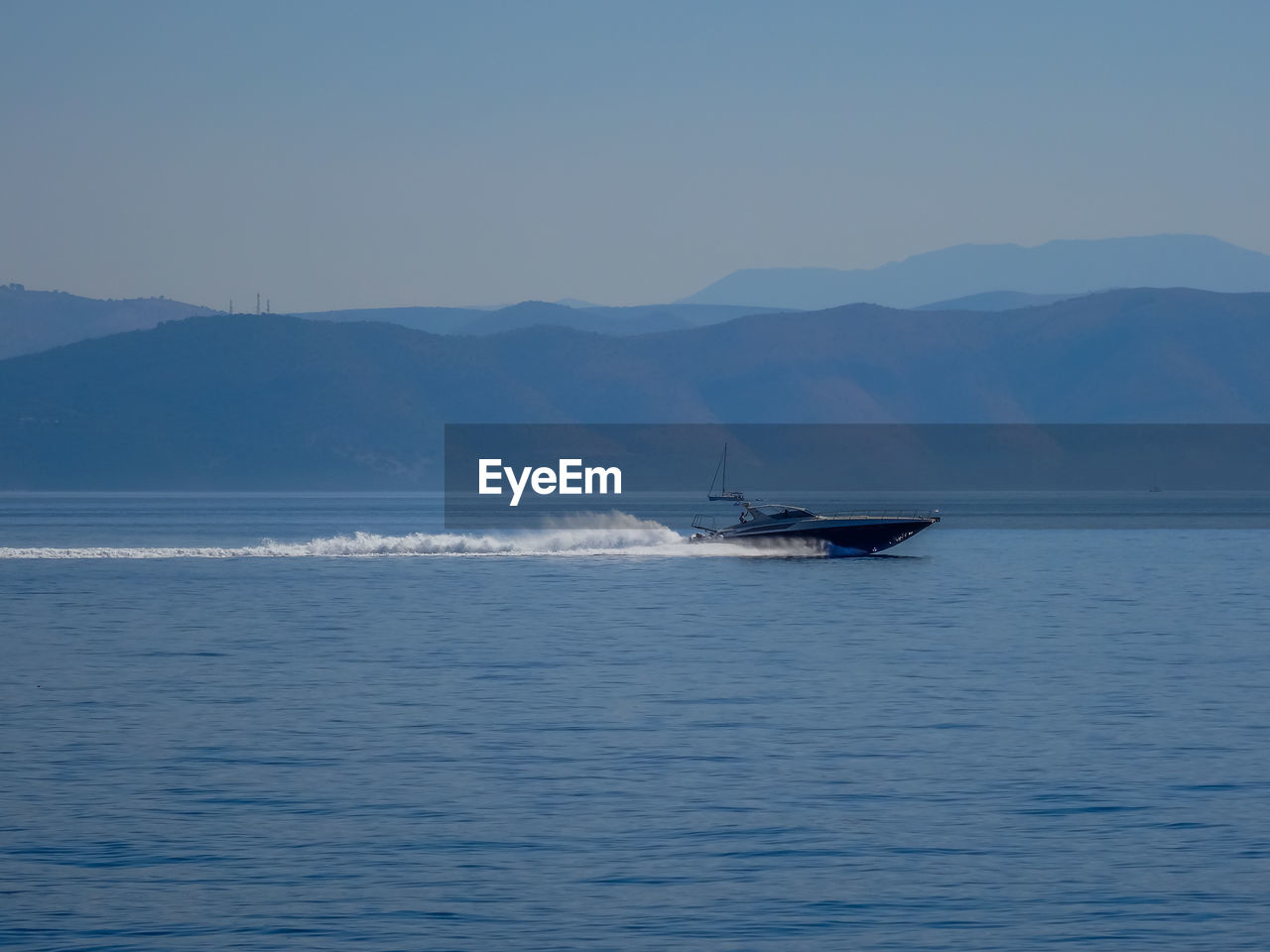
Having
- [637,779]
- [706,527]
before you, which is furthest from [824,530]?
[706,527]

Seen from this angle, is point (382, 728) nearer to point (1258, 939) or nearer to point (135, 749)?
point (135, 749)

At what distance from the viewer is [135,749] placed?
30797 millimetres

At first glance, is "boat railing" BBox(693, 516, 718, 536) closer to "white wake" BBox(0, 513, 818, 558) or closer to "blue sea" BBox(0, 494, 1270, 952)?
"white wake" BBox(0, 513, 818, 558)

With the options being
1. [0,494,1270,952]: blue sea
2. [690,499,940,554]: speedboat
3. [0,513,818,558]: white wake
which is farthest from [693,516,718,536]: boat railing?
[0,494,1270,952]: blue sea

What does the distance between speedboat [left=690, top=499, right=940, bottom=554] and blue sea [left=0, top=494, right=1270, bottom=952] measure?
1944 cm

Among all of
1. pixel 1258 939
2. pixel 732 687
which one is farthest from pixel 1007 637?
pixel 1258 939

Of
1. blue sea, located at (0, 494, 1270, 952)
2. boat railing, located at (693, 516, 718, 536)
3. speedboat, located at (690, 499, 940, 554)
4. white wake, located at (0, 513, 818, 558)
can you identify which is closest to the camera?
blue sea, located at (0, 494, 1270, 952)

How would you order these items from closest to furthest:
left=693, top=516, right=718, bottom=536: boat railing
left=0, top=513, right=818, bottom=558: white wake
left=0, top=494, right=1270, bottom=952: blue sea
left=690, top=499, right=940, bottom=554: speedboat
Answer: left=0, top=494, right=1270, bottom=952: blue sea → left=690, top=499, right=940, bottom=554: speedboat → left=693, top=516, right=718, bottom=536: boat railing → left=0, top=513, right=818, bottom=558: white wake

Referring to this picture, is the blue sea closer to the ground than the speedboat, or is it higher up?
closer to the ground

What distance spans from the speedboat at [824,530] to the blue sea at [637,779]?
63.8 ft

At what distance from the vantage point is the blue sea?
20375mm

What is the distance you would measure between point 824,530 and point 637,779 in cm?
5416

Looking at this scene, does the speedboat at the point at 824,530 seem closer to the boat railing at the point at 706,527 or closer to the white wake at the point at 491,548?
the boat railing at the point at 706,527

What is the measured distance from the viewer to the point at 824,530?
266ft
